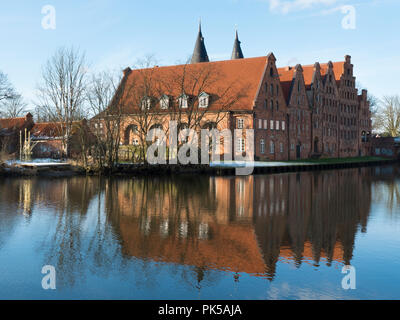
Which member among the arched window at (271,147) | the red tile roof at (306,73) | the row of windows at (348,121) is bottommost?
the arched window at (271,147)

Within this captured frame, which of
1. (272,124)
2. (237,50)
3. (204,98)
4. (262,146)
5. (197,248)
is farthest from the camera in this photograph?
(237,50)

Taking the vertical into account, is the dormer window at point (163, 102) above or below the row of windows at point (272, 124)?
A: above

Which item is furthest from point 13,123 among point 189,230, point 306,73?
point 189,230

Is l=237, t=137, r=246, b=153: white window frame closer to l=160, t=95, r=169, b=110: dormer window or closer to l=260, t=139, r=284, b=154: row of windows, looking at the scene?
l=260, t=139, r=284, b=154: row of windows

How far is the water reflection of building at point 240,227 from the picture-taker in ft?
30.1

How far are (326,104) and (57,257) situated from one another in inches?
2602

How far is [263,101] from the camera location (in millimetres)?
53406

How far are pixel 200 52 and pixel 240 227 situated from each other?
186 feet

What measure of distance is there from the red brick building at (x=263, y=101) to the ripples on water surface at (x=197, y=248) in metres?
21.1

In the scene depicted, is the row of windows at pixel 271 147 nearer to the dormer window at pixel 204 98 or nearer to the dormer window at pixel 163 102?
the dormer window at pixel 204 98

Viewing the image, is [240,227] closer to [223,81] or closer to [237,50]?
[223,81]

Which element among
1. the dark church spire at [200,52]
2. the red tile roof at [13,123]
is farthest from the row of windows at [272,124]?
the red tile roof at [13,123]

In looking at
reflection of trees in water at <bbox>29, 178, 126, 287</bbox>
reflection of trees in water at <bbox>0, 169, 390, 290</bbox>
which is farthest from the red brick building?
reflection of trees in water at <bbox>29, 178, 126, 287</bbox>

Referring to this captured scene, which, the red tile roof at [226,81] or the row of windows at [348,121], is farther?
the row of windows at [348,121]
